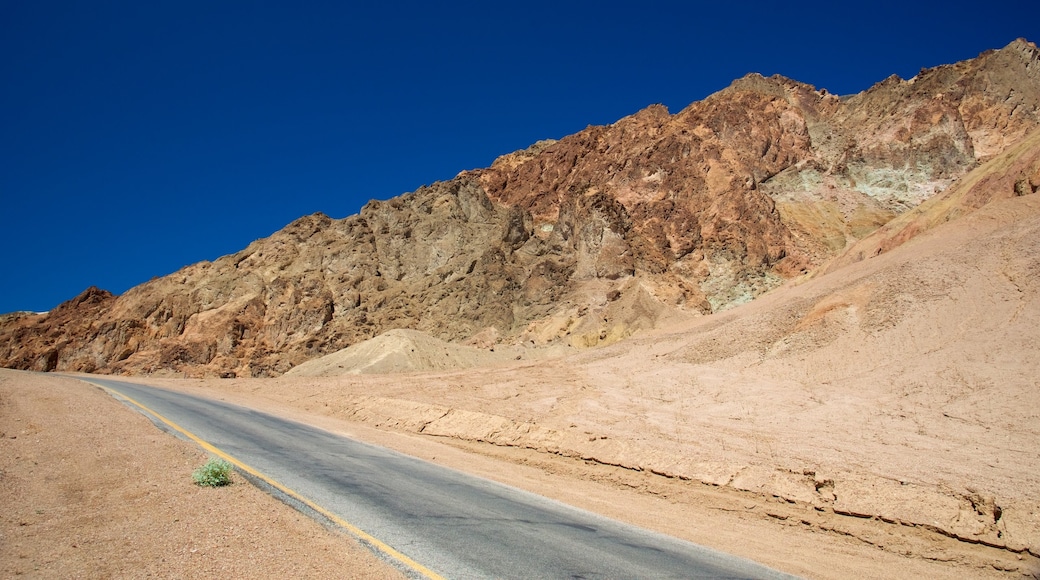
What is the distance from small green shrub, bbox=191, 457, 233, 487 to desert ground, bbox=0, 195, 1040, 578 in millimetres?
221

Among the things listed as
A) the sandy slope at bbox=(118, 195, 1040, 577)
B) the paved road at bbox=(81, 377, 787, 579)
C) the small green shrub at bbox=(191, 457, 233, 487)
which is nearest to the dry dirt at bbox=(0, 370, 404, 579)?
the small green shrub at bbox=(191, 457, 233, 487)

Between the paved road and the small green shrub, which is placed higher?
the small green shrub

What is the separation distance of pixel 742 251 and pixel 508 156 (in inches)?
Result: 1795

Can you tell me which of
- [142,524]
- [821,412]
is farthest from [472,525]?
[821,412]

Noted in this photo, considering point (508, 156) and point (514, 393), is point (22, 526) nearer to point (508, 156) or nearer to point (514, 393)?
point (514, 393)

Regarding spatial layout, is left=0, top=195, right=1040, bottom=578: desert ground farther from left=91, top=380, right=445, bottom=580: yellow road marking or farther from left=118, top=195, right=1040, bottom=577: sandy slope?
left=91, top=380, right=445, bottom=580: yellow road marking

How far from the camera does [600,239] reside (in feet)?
199

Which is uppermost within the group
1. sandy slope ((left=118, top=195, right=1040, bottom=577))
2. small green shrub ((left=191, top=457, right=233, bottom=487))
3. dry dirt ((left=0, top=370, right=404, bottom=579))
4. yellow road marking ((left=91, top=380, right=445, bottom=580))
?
sandy slope ((left=118, top=195, right=1040, bottom=577))

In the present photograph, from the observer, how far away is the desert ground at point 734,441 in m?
6.59

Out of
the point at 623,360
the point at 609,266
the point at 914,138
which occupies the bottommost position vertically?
the point at 623,360

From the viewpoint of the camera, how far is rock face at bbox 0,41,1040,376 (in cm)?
5812

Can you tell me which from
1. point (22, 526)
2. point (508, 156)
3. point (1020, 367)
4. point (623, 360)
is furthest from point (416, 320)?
point (22, 526)

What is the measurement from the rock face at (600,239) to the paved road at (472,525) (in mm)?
38315

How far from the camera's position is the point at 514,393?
2661 centimetres
